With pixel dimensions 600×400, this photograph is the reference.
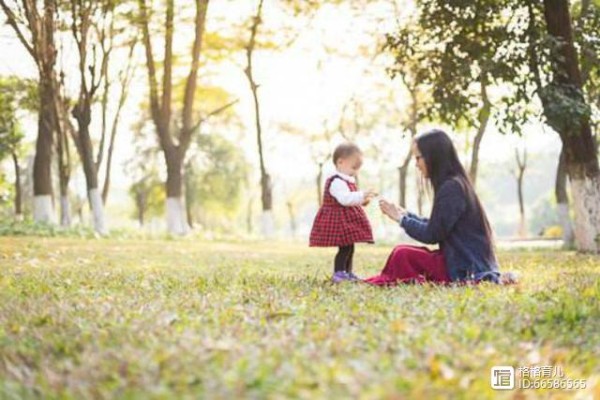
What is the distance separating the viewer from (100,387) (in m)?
3.40

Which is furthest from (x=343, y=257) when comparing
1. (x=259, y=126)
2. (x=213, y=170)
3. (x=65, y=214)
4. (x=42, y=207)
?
(x=213, y=170)

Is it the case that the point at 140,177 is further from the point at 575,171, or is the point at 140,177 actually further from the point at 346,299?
the point at 346,299

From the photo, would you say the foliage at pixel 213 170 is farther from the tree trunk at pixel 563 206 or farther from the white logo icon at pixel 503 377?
the white logo icon at pixel 503 377

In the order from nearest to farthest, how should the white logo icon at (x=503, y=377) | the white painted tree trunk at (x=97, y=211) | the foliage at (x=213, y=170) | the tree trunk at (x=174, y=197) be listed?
the white logo icon at (x=503, y=377) → the white painted tree trunk at (x=97, y=211) → the tree trunk at (x=174, y=197) → the foliage at (x=213, y=170)

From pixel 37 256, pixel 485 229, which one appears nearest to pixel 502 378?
pixel 485 229

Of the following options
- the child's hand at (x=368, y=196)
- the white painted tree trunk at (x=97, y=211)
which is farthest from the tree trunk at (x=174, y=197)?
the child's hand at (x=368, y=196)

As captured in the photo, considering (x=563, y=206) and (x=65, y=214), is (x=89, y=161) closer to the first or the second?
(x=65, y=214)

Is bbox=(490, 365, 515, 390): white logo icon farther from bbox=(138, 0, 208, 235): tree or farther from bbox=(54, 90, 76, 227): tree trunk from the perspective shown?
bbox=(138, 0, 208, 235): tree

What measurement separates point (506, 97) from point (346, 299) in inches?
322

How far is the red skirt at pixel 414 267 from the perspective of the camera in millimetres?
7383

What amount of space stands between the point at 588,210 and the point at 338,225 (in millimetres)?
7151

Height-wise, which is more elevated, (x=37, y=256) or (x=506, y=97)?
(x=506, y=97)

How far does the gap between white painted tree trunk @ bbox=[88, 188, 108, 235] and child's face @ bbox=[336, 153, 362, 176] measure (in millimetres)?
14916

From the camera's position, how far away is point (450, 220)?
7.02 m
